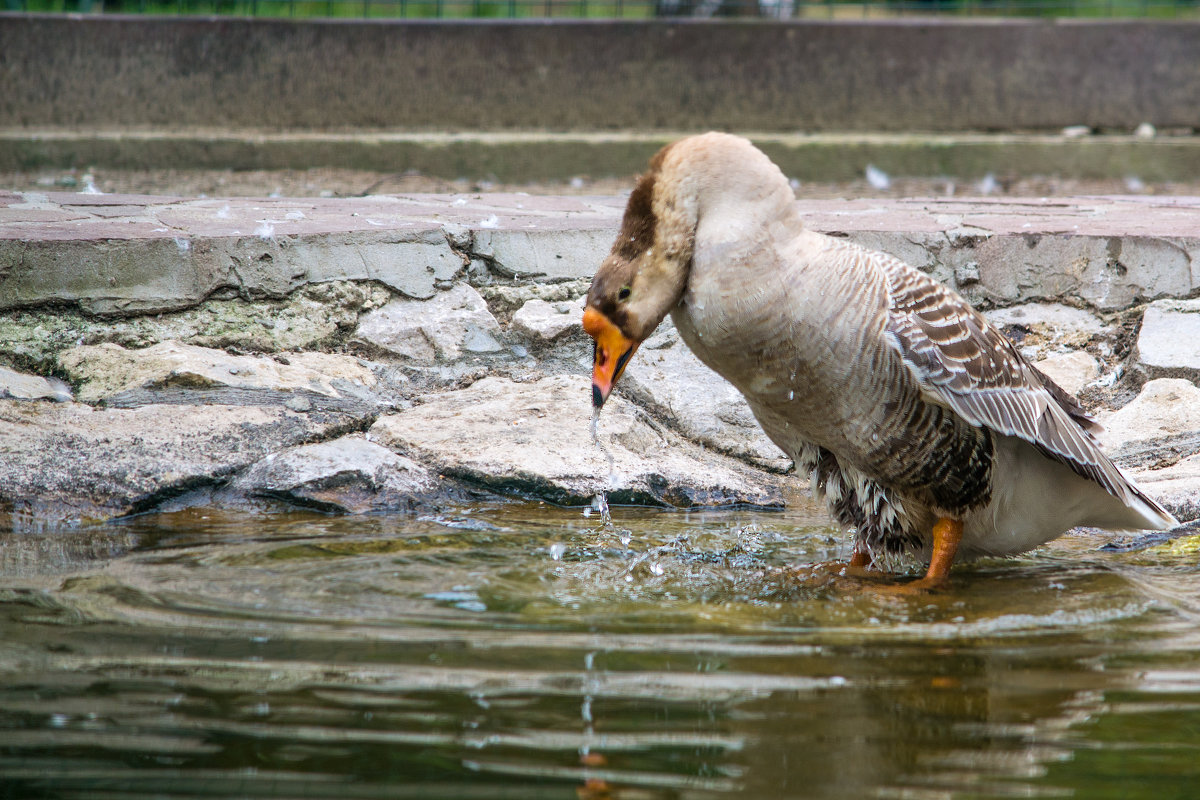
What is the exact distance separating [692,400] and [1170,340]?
1.90m

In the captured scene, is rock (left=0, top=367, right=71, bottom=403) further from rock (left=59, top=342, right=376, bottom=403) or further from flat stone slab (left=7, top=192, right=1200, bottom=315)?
flat stone slab (left=7, top=192, right=1200, bottom=315)

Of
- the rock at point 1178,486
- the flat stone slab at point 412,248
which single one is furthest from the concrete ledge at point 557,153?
the rock at point 1178,486

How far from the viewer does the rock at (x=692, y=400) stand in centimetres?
450

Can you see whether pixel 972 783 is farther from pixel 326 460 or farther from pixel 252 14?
pixel 252 14

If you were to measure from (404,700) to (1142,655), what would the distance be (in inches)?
64.5

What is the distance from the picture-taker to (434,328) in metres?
4.61

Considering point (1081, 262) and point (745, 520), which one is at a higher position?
point (1081, 262)

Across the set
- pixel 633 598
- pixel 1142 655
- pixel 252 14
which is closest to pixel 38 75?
pixel 252 14

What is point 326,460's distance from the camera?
13.0ft

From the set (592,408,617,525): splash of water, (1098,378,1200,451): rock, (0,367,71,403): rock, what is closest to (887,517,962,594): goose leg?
(592,408,617,525): splash of water

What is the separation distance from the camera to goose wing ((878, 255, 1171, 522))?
10.5 ft

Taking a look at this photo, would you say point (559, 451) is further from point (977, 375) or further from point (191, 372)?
point (977, 375)

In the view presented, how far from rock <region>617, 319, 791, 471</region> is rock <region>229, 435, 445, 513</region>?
3.23 feet

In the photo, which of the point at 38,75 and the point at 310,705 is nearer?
the point at 310,705
